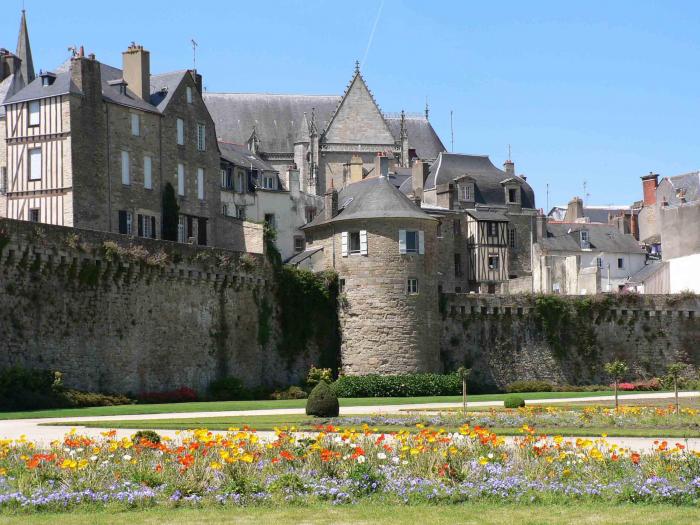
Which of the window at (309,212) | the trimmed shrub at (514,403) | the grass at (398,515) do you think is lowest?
the grass at (398,515)

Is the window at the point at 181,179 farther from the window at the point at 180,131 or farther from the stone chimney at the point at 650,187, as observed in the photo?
the stone chimney at the point at 650,187

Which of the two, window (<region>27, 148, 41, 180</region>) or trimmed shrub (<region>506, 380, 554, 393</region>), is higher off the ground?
window (<region>27, 148, 41, 180</region>)

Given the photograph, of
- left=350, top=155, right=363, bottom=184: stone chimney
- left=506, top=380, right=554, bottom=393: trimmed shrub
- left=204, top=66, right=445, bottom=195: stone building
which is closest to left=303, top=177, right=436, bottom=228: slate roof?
left=506, top=380, right=554, bottom=393: trimmed shrub

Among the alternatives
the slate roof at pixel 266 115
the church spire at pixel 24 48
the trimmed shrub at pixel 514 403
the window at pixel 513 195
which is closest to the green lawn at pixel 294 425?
A: the trimmed shrub at pixel 514 403

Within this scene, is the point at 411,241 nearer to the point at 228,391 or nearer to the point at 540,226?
the point at 228,391

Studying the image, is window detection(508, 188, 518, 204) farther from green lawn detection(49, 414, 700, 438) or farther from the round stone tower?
green lawn detection(49, 414, 700, 438)

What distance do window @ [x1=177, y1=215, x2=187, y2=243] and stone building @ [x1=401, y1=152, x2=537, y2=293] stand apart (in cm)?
1783

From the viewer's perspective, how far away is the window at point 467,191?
7444 cm

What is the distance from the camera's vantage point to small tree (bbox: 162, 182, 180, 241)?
53688 mm

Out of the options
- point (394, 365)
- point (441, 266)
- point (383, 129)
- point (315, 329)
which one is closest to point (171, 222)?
point (315, 329)

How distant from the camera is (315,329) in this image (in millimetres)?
50906

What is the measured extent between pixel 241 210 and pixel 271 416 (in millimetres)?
35660

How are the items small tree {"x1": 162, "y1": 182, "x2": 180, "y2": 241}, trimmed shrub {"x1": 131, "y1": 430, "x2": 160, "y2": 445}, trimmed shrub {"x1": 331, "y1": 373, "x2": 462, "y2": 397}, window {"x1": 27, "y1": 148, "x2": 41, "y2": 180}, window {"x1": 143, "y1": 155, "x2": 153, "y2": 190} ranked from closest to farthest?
trimmed shrub {"x1": 131, "y1": 430, "x2": 160, "y2": 445}
trimmed shrub {"x1": 331, "y1": 373, "x2": 462, "y2": 397}
window {"x1": 27, "y1": 148, "x2": 41, "y2": 180}
window {"x1": 143, "y1": 155, "x2": 153, "y2": 190}
small tree {"x1": 162, "y1": 182, "x2": 180, "y2": 241}

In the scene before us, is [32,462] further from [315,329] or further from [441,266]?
[441,266]
